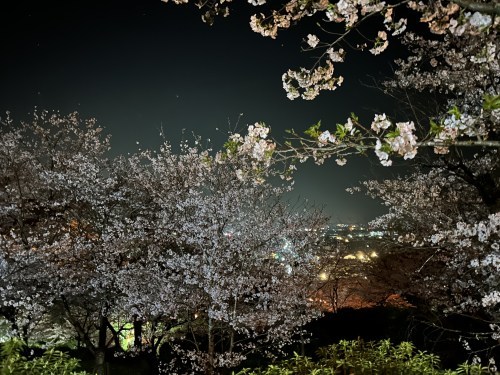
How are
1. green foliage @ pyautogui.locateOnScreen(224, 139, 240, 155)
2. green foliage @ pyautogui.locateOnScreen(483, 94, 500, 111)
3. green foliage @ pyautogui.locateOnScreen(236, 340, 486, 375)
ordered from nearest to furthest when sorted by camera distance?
green foliage @ pyautogui.locateOnScreen(483, 94, 500, 111) < green foliage @ pyautogui.locateOnScreen(224, 139, 240, 155) < green foliage @ pyautogui.locateOnScreen(236, 340, 486, 375)

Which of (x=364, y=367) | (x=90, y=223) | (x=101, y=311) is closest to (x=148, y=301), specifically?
(x=101, y=311)

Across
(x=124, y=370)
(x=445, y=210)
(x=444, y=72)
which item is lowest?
(x=124, y=370)

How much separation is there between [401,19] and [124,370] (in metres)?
18.5

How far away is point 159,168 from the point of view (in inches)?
703

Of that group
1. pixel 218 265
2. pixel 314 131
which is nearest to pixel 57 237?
pixel 218 265

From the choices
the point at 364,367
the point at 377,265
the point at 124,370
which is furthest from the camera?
the point at 377,265

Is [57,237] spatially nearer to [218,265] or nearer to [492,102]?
[218,265]

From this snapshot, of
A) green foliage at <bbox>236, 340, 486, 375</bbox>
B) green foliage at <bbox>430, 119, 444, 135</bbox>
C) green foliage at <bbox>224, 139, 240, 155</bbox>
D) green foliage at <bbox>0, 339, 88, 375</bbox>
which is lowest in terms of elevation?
green foliage at <bbox>236, 340, 486, 375</bbox>

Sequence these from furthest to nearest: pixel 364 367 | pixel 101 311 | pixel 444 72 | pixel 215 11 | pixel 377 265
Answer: pixel 377 265 → pixel 101 311 → pixel 444 72 → pixel 364 367 → pixel 215 11

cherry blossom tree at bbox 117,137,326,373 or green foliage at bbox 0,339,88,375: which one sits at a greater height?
cherry blossom tree at bbox 117,137,326,373

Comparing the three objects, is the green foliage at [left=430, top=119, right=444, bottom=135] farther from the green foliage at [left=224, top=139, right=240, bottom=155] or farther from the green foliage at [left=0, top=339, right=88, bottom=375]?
the green foliage at [left=0, top=339, right=88, bottom=375]

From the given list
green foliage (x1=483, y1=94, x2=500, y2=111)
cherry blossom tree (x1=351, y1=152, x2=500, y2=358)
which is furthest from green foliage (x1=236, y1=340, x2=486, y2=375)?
green foliage (x1=483, y1=94, x2=500, y2=111)

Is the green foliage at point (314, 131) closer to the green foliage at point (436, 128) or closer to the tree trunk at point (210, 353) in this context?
the green foliage at point (436, 128)

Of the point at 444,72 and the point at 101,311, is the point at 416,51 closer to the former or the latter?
the point at 444,72
